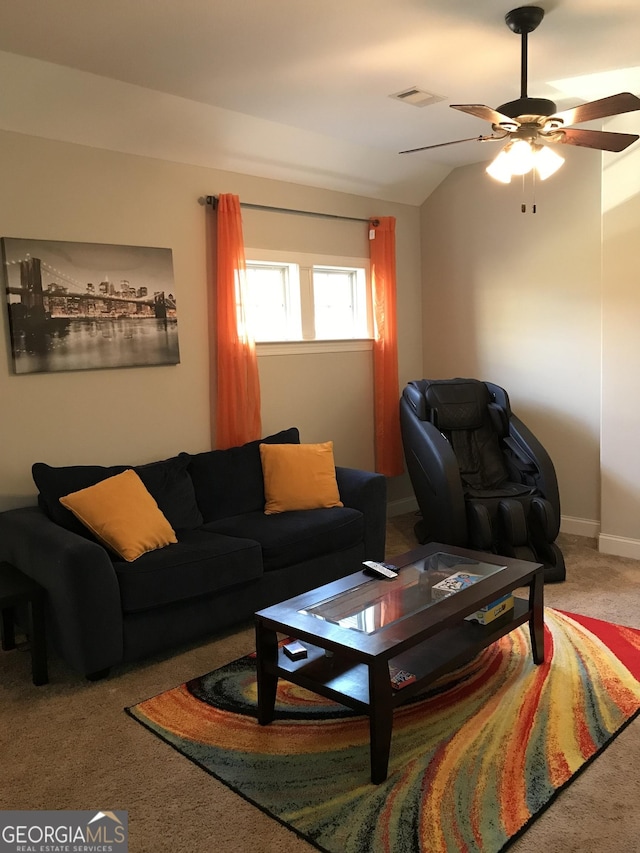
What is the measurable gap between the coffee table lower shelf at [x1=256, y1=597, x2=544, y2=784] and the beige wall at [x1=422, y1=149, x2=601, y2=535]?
7.48ft

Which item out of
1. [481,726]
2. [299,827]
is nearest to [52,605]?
[299,827]

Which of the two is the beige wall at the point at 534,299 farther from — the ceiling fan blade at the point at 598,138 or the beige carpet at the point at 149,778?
the beige carpet at the point at 149,778

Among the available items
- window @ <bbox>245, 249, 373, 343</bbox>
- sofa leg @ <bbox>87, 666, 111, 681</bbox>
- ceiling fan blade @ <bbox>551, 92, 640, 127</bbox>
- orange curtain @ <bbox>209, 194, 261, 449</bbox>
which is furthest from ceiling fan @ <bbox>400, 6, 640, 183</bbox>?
sofa leg @ <bbox>87, 666, 111, 681</bbox>

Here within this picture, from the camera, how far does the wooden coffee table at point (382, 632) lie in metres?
2.25

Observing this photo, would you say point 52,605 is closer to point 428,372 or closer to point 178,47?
point 178,47

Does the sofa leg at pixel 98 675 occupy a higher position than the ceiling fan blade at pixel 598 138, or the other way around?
the ceiling fan blade at pixel 598 138

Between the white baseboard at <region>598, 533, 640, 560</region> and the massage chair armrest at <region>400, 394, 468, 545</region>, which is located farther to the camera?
the white baseboard at <region>598, 533, 640, 560</region>

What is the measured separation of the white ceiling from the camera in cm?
286

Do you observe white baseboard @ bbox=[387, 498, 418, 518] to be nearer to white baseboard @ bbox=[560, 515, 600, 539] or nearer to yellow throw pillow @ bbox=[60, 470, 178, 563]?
white baseboard @ bbox=[560, 515, 600, 539]

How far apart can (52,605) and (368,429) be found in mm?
2909

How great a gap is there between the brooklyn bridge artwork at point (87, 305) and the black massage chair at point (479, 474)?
1666 millimetres

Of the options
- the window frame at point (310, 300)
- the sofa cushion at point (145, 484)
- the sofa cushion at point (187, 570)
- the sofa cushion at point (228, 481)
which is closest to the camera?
the sofa cushion at point (187, 570)

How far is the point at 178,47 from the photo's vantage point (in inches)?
122

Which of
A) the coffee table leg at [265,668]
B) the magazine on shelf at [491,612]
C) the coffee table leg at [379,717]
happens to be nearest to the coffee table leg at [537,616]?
the magazine on shelf at [491,612]
